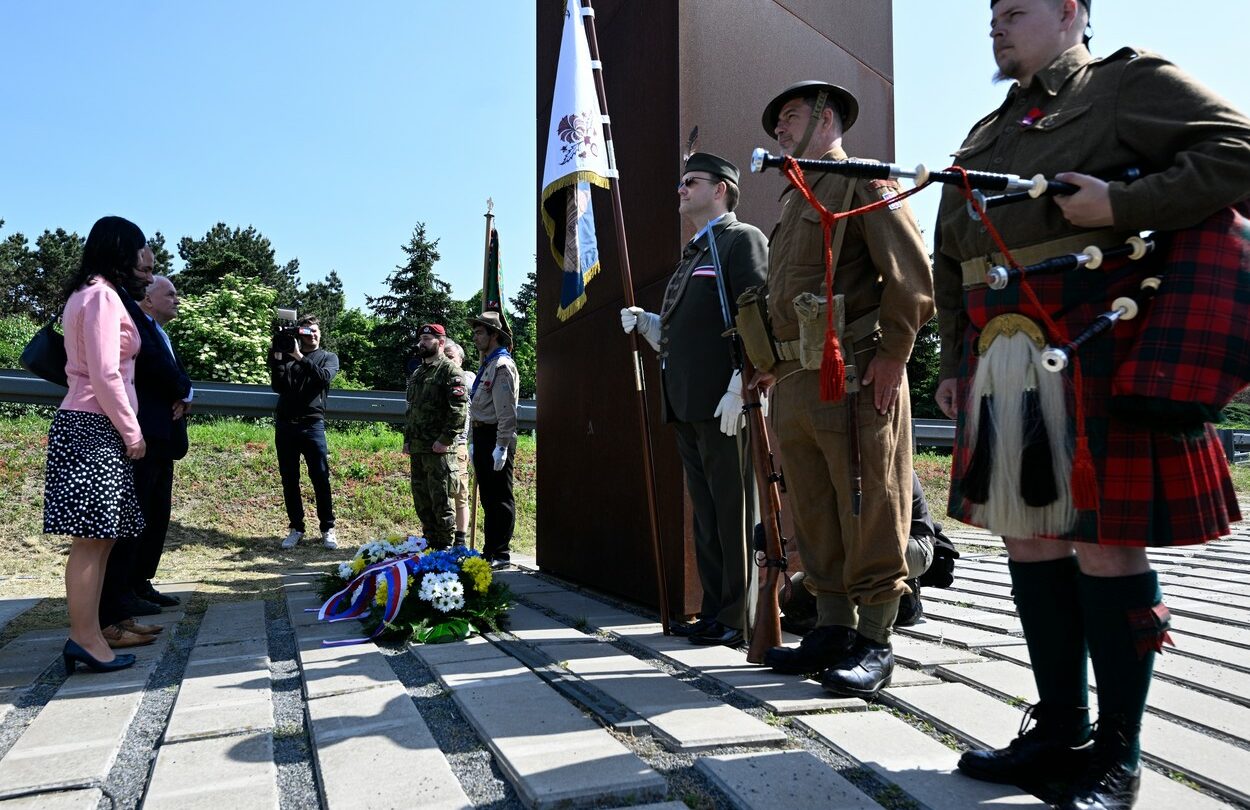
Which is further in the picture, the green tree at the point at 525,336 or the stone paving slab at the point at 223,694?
the green tree at the point at 525,336

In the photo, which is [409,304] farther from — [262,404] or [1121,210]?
[1121,210]

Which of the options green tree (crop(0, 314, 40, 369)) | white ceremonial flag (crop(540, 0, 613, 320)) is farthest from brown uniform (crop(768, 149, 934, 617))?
green tree (crop(0, 314, 40, 369))

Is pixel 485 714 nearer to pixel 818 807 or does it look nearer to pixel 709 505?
pixel 818 807

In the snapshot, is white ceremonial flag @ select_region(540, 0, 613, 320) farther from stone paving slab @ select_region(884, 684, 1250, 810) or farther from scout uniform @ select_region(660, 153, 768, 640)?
stone paving slab @ select_region(884, 684, 1250, 810)

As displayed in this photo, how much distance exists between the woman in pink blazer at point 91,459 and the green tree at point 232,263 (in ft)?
146

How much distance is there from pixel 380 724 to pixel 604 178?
109 inches

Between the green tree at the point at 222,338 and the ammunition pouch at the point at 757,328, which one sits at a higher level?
the green tree at the point at 222,338

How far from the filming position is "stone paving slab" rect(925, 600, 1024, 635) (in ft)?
11.3

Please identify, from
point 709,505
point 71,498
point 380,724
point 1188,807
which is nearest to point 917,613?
point 709,505

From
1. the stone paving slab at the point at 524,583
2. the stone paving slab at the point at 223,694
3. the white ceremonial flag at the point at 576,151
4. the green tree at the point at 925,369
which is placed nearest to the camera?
the stone paving slab at the point at 223,694

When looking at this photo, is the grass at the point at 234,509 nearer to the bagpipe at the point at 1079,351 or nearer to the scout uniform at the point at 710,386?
the scout uniform at the point at 710,386

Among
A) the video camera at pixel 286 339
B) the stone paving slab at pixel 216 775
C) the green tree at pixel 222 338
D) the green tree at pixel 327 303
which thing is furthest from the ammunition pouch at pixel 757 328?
the green tree at pixel 327 303

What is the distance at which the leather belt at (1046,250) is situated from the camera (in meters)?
1.79

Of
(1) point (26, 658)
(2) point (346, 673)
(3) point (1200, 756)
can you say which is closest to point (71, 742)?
(2) point (346, 673)
